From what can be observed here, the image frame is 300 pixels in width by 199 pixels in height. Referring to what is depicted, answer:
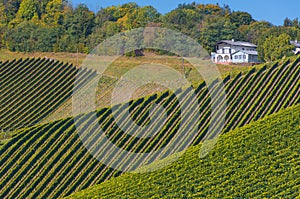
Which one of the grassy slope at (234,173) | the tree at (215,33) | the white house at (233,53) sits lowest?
the grassy slope at (234,173)

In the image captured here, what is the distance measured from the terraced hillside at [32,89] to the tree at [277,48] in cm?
2412

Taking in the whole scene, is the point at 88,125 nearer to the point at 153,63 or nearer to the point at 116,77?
the point at 116,77

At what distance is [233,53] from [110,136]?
35355mm

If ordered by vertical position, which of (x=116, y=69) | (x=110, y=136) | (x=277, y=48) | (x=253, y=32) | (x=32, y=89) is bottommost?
(x=110, y=136)

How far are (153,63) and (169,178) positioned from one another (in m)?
30.6

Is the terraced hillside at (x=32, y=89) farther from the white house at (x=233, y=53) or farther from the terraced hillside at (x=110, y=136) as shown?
the white house at (x=233, y=53)

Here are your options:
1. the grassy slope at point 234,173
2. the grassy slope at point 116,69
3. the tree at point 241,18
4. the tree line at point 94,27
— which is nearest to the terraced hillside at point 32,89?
the grassy slope at point 116,69

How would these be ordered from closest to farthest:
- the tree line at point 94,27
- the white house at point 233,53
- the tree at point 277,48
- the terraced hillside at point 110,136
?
1. the terraced hillside at point 110,136
2. the tree at point 277,48
3. the white house at point 233,53
4. the tree line at point 94,27

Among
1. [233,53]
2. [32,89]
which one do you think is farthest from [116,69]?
[233,53]

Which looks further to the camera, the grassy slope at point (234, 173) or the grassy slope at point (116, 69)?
the grassy slope at point (116, 69)

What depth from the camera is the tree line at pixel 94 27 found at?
2448 inches

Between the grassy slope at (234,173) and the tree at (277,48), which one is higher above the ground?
the tree at (277,48)

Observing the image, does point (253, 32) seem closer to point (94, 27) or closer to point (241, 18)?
point (241, 18)

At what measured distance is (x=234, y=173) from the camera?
841 inches
